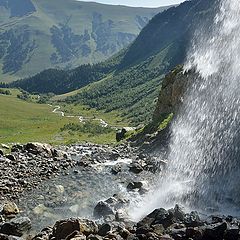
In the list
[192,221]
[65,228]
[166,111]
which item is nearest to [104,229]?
[65,228]

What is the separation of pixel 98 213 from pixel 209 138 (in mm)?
19482

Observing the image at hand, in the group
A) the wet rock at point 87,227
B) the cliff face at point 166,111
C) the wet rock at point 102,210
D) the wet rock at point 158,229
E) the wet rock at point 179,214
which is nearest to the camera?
the wet rock at point 158,229

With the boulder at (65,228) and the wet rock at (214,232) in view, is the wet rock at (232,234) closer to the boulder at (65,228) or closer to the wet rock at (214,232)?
the wet rock at (214,232)

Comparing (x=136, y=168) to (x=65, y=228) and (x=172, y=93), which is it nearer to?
(x=65, y=228)

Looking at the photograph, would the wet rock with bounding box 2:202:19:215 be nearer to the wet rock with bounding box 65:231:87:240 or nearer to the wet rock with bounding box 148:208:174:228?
the wet rock with bounding box 65:231:87:240

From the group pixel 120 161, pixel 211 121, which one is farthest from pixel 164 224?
pixel 120 161

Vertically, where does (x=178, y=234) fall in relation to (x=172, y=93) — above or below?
below

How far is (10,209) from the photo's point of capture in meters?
36.4

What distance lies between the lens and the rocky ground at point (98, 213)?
26812mm

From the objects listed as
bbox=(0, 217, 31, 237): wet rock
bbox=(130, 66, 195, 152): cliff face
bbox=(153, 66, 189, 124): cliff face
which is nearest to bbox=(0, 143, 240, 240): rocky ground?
bbox=(0, 217, 31, 237): wet rock

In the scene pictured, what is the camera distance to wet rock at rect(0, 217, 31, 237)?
103ft

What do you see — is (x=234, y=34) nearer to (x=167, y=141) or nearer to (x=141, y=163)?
(x=167, y=141)

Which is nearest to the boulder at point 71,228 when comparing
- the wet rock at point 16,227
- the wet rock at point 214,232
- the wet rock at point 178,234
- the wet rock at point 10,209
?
the wet rock at point 16,227

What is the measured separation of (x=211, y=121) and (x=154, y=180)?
11.5 m
